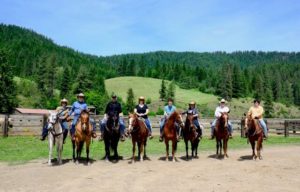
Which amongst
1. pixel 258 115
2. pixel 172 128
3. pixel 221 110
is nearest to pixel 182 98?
pixel 221 110

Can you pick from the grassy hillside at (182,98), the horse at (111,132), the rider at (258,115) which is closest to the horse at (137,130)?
the horse at (111,132)

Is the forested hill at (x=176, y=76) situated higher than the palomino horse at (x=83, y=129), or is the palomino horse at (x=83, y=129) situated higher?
the forested hill at (x=176, y=76)

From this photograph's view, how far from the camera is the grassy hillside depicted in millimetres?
109000

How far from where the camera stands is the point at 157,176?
1193 centimetres

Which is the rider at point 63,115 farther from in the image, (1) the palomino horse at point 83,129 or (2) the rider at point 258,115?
(2) the rider at point 258,115

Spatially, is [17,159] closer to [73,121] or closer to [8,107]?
[73,121]

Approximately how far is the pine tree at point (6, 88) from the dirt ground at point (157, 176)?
144 feet

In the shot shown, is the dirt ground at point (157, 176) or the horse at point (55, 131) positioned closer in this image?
the dirt ground at point (157, 176)

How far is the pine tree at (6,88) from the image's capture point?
56.6 metres

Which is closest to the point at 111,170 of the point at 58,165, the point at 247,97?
the point at 58,165

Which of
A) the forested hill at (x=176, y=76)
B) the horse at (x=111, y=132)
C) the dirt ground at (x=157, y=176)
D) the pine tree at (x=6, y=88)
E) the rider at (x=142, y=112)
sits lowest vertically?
the dirt ground at (x=157, y=176)

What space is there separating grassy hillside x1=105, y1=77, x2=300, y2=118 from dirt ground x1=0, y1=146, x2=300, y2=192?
79.8 m

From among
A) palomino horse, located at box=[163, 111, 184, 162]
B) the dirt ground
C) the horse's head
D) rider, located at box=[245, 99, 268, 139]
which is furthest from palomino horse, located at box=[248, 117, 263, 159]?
the horse's head

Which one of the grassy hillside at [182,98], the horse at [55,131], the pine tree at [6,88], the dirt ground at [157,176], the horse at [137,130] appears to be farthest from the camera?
the grassy hillside at [182,98]
